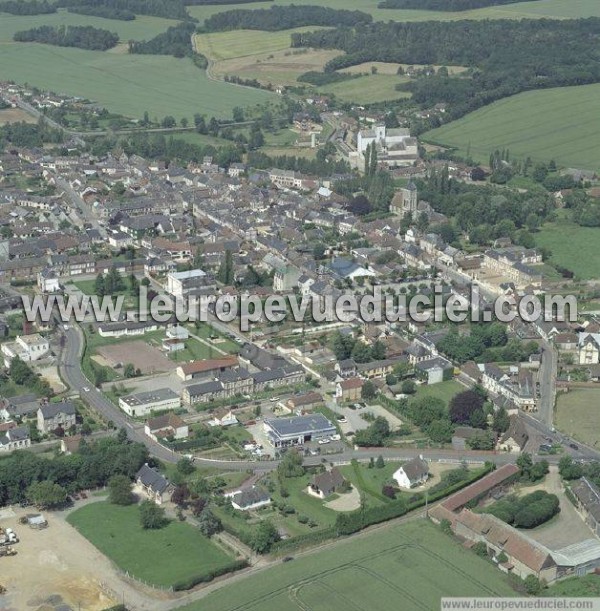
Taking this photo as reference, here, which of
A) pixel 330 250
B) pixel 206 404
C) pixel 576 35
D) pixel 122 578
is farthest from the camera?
pixel 576 35

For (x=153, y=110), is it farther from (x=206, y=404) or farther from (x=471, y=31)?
(x=206, y=404)

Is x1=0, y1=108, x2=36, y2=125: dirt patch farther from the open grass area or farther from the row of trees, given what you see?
the row of trees

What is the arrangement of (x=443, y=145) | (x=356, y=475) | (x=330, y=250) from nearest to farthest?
(x=356, y=475)
(x=330, y=250)
(x=443, y=145)

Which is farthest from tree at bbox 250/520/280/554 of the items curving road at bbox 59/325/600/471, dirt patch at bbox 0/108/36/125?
dirt patch at bbox 0/108/36/125

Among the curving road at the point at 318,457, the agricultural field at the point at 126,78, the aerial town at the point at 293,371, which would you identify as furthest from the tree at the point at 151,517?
the agricultural field at the point at 126,78

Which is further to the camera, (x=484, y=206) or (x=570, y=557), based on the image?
(x=484, y=206)

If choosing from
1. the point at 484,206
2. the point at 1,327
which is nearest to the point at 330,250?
the point at 484,206
